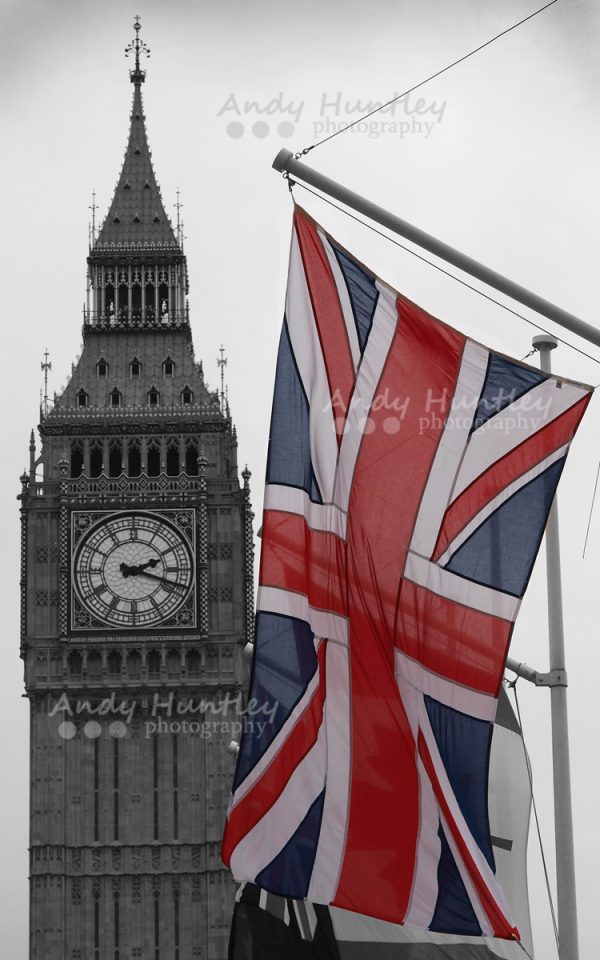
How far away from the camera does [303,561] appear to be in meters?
24.4

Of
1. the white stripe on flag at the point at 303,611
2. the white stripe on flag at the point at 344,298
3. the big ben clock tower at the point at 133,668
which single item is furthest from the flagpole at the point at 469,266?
the big ben clock tower at the point at 133,668

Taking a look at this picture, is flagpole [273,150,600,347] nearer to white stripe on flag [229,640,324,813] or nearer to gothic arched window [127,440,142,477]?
white stripe on flag [229,640,324,813]

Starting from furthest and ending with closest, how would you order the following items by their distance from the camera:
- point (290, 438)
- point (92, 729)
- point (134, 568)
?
1. point (92, 729)
2. point (134, 568)
3. point (290, 438)

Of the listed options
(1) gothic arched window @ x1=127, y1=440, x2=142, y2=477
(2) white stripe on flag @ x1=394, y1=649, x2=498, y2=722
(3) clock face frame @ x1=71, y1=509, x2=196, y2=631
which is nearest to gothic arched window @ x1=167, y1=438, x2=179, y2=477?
(1) gothic arched window @ x1=127, y1=440, x2=142, y2=477

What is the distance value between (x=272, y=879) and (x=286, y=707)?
1.71 metres

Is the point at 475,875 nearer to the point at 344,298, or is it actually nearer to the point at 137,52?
the point at 344,298

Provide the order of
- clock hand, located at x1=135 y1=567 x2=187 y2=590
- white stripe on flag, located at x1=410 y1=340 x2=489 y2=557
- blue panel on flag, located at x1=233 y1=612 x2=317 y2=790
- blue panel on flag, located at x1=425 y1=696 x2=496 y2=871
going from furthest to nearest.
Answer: clock hand, located at x1=135 y1=567 x2=187 y2=590, white stripe on flag, located at x1=410 y1=340 x2=489 y2=557, blue panel on flag, located at x1=233 y1=612 x2=317 y2=790, blue panel on flag, located at x1=425 y1=696 x2=496 y2=871

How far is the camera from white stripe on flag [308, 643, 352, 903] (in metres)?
23.3

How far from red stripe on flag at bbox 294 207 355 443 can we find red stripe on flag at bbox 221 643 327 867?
3.06 metres

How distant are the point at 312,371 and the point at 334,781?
443 centimetres

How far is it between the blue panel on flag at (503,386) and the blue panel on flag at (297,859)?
428 cm

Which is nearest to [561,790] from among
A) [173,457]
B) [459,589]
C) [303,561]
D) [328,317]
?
[459,589]

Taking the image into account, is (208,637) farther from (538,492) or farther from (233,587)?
(538,492)

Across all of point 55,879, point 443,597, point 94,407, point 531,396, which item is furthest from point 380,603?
point 94,407
